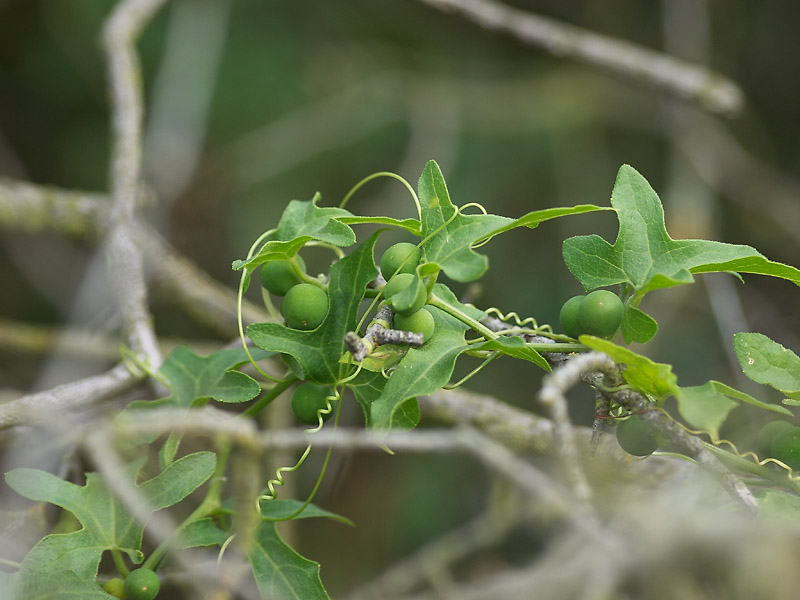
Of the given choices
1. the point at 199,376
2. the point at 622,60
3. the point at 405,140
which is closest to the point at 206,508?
the point at 199,376

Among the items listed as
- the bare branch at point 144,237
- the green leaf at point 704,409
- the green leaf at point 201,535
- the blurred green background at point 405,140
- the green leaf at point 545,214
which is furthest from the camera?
the blurred green background at point 405,140

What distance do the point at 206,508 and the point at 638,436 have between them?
18.2 inches

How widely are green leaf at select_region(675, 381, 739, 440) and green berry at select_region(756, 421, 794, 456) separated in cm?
16

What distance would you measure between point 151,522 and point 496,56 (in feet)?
9.37

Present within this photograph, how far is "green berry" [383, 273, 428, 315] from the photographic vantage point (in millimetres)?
639

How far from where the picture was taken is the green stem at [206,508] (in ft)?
2.43

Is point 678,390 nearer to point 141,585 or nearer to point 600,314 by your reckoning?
point 600,314

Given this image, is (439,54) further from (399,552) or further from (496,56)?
(399,552)

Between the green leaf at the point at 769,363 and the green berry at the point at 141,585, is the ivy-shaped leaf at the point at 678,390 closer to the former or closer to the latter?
the green leaf at the point at 769,363

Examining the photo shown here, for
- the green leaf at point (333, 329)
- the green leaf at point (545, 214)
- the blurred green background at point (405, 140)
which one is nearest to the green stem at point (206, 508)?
the green leaf at point (333, 329)

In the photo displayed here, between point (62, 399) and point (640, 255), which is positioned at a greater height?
point (640, 255)

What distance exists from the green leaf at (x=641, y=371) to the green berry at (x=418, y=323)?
0.15 meters

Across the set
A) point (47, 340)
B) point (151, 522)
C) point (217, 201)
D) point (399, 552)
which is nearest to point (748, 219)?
point (399, 552)

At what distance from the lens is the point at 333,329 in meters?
0.72
